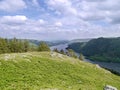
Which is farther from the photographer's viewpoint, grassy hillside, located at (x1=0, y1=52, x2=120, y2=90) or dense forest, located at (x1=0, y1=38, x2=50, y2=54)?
dense forest, located at (x1=0, y1=38, x2=50, y2=54)

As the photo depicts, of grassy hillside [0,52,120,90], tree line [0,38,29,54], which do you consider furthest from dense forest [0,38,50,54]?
grassy hillside [0,52,120,90]

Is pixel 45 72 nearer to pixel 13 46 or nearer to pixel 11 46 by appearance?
pixel 11 46

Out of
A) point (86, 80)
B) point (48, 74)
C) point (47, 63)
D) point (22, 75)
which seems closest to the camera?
point (22, 75)

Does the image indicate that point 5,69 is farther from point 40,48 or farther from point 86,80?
point 40,48

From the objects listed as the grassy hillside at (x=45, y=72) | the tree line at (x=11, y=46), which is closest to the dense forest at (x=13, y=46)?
the tree line at (x=11, y=46)

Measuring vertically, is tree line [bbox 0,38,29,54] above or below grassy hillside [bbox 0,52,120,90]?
above

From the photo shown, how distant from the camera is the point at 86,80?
56875 millimetres

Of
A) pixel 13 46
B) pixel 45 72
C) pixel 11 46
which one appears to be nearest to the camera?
pixel 45 72

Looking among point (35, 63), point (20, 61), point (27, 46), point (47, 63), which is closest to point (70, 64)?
point (47, 63)

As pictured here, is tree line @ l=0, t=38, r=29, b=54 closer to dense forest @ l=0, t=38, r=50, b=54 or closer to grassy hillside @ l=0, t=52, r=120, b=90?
dense forest @ l=0, t=38, r=50, b=54

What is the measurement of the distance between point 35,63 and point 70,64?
1443cm

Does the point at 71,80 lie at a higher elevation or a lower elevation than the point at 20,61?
lower

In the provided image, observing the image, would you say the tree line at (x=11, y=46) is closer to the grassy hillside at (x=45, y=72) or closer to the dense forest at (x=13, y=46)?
the dense forest at (x=13, y=46)

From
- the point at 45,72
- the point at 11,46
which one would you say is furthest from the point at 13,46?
the point at 45,72
